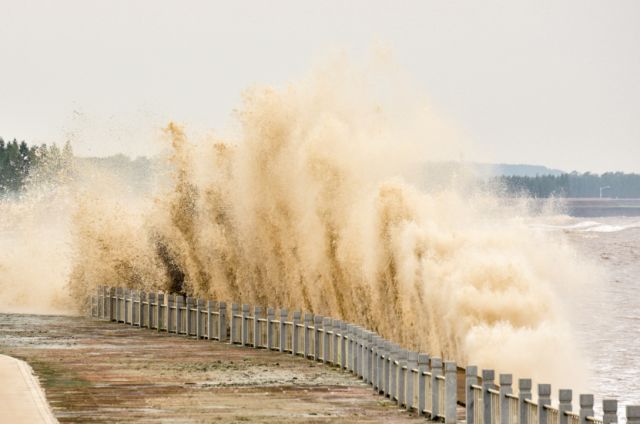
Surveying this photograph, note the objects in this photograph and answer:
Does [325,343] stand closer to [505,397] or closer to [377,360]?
[377,360]

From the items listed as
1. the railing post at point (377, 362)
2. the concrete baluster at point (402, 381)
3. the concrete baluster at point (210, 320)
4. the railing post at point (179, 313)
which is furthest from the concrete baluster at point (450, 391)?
the railing post at point (179, 313)

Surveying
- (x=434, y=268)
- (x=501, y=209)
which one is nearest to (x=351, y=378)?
(x=434, y=268)

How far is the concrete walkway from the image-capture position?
882 inches

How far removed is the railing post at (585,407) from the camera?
57.5 feet

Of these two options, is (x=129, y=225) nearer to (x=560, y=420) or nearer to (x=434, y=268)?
(x=434, y=268)

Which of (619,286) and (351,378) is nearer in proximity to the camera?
(351,378)

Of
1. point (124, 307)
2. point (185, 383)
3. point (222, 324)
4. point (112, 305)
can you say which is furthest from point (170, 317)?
point (185, 383)

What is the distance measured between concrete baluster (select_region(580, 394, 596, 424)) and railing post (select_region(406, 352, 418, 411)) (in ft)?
23.4

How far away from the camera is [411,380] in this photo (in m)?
25.0

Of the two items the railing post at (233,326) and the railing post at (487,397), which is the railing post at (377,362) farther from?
the railing post at (233,326)

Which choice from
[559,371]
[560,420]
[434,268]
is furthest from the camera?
[434,268]

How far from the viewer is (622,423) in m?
34.0

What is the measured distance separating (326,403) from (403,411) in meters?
1.45

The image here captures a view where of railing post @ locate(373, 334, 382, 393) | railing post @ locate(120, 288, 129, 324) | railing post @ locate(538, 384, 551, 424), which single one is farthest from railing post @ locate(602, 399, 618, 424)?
railing post @ locate(120, 288, 129, 324)
